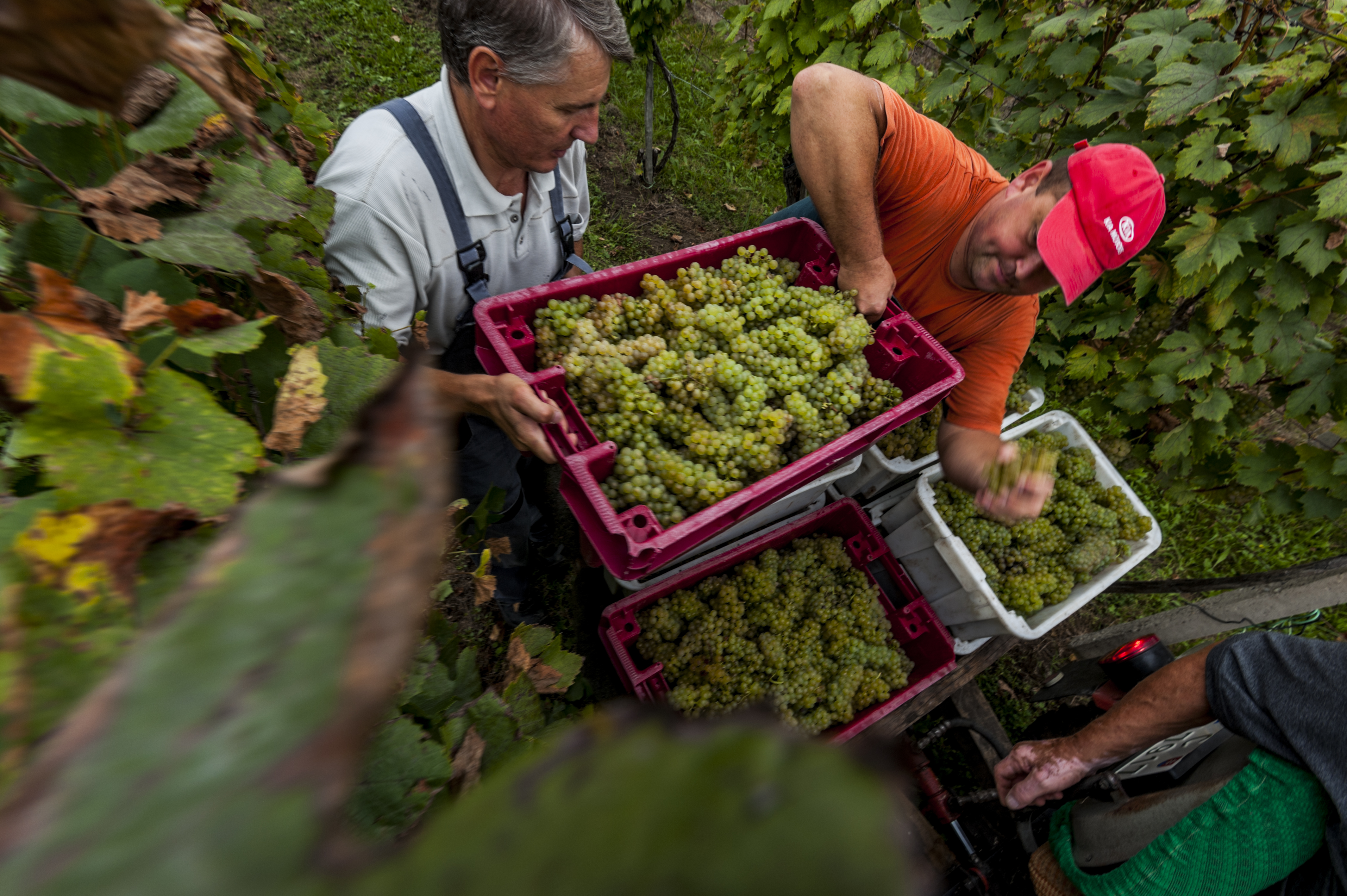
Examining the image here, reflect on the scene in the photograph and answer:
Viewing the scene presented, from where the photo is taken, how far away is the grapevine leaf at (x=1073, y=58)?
2.84 meters

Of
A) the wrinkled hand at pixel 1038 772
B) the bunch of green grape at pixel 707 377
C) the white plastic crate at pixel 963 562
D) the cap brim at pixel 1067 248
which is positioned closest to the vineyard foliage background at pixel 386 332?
the white plastic crate at pixel 963 562

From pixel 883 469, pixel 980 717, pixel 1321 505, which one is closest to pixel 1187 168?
pixel 1321 505

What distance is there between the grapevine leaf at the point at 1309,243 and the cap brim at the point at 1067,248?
922 mm

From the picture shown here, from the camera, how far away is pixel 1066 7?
9.21 ft

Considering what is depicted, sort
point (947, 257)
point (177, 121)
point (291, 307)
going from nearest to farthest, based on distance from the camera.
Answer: point (177, 121) → point (291, 307) → point (947, 257)

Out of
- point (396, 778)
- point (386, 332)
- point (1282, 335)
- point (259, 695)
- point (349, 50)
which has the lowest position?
point (1282, 335)

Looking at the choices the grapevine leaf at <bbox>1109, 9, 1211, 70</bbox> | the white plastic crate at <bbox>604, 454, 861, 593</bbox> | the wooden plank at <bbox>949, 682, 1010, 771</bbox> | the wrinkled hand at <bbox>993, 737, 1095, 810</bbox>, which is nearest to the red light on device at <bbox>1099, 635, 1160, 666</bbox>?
the wrinkled hand at <bbox>993, 737, 1095, 810</bbox>

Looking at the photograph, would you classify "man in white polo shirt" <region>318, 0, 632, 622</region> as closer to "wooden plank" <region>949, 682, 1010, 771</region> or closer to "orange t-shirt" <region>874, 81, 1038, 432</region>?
"orange t-shirt" <region>874, 81, 1038, 432</region>

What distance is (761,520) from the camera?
2.73 metres

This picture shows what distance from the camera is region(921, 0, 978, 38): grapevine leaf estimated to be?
298 cm

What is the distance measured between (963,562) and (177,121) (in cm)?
291

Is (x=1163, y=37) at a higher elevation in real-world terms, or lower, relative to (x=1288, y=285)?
higher

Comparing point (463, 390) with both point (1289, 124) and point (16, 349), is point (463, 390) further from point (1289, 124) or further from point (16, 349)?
point (1289, 124)

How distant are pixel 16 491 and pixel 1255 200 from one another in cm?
398
